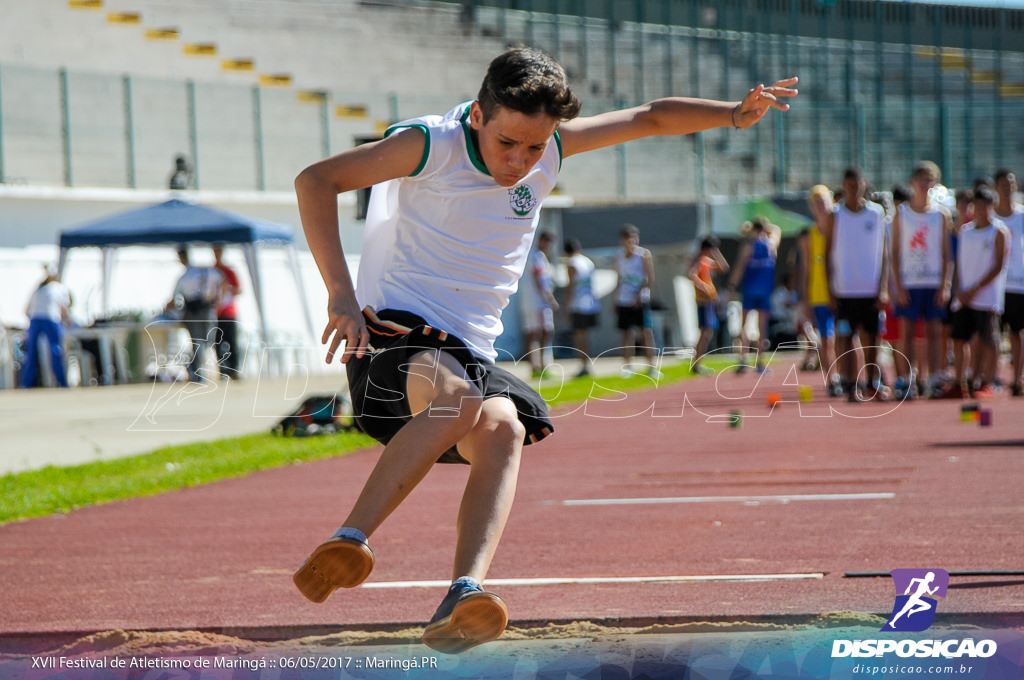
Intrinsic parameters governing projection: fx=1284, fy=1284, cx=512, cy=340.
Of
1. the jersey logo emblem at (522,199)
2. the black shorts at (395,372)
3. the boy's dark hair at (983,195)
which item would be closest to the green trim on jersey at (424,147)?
the jersey logo emblem at (522,199)

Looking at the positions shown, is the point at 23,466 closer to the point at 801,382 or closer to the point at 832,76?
the point at 801,382

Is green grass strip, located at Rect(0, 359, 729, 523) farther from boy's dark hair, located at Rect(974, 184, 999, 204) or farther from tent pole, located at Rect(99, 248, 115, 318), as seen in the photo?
tent pole, located at Rect(99, 248, 115, 318)

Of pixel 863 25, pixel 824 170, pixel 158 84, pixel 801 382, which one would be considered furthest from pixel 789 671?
pixel 863 25

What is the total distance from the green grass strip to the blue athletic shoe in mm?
4870

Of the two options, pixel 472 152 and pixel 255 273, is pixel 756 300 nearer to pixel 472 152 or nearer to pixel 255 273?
pixel 255 273

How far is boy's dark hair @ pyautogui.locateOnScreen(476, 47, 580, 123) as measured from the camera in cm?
362

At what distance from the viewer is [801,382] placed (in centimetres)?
1628

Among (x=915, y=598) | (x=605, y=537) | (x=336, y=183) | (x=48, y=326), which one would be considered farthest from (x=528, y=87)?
(x=48, y=326)

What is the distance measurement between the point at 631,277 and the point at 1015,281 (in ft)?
22.4

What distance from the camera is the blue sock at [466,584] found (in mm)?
3430

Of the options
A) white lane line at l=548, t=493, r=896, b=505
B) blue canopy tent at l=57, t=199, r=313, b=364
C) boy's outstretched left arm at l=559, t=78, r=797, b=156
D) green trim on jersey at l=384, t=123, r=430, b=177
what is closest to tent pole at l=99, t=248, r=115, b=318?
blue canopy tent at l=57, t=199, r=313, b=364

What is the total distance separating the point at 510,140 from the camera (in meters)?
3.72

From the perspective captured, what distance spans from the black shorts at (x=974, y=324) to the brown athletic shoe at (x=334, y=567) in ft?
32.1

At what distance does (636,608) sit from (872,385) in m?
9.14
